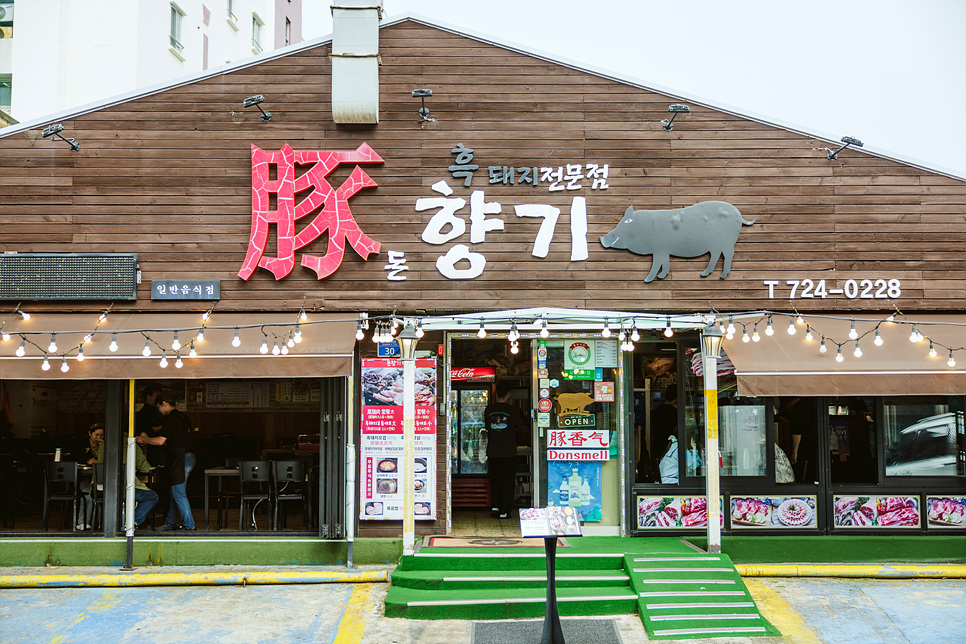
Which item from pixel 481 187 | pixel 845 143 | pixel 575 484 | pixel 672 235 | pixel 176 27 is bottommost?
pixel 575 484

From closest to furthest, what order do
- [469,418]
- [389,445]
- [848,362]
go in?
1. [848,362]
2. [389,445]
3. [469,418]

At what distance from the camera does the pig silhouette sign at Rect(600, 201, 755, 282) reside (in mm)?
9367

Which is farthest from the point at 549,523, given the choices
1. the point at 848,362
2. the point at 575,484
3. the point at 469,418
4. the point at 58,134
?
the point at 58,134

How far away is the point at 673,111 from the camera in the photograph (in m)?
9.33

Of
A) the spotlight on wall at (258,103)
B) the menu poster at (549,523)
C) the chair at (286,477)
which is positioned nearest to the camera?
the menu poster at (549,523)

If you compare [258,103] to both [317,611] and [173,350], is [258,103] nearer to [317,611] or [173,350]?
[173,350]

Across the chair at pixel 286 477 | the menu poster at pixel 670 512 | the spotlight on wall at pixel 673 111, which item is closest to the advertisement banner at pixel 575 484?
the menu poster at pixel 670 512

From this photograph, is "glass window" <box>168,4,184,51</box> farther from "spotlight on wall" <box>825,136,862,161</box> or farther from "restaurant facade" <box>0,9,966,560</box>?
"spotlight on wall" <box>825,136,862,161</box>

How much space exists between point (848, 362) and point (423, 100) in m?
5.69

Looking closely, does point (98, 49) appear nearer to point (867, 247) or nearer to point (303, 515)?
point (303, 515)

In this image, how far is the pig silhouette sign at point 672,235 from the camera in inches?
369

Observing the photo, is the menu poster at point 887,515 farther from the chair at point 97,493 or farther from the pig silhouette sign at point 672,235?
the chair at point 97,493

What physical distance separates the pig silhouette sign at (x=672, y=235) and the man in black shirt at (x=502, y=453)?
282 cm

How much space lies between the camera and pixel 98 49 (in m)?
19.5
